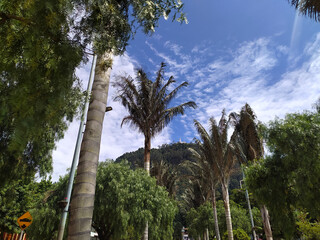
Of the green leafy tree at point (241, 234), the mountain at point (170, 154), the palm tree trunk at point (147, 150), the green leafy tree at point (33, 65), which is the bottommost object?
the green leafy tree at point (241, 234)

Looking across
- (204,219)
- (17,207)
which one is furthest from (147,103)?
(204,219)

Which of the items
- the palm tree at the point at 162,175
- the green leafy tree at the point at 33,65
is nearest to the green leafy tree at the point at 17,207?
the palm tree at the point at 162,175

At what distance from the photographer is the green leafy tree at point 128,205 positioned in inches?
462

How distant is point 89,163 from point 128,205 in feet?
33.0

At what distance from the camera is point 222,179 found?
677 inches

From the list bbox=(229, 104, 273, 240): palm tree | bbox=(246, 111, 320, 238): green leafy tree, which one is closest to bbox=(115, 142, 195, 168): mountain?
bbox=(229, 104, 273, 240): palm tree

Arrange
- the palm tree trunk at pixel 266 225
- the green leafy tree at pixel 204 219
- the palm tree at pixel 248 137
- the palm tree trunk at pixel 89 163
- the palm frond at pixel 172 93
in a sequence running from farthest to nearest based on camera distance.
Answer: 1. the green leafy tree at pixel 204 219
2. the palm tree at pixel 248 137
3. the palm frond at pixel 172 93
4. the palm tree trunk at pixel 266 225
5. the palm tree trunk at pixel 89 163

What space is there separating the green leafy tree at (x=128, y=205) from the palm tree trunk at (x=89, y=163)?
30.6 feet

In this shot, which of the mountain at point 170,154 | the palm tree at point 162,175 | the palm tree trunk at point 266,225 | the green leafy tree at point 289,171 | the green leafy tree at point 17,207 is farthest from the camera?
the mountain at point 170,154

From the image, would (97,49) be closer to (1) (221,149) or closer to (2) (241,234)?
(1) (221,149)

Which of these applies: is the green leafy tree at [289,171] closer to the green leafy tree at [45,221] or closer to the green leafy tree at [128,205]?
the green leafy tree at [128,205]

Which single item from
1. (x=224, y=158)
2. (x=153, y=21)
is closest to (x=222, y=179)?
(x=224, y=158)

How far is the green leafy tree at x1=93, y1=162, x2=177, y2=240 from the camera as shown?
1173cm

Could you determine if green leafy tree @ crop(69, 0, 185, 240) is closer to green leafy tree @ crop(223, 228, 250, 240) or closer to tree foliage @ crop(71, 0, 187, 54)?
tree foliage @ crop(71, 0, 187, 54)
